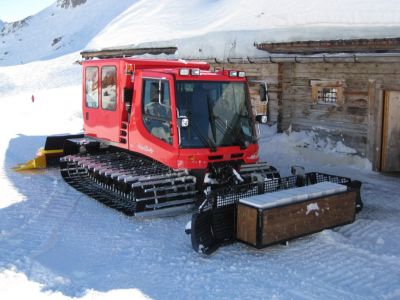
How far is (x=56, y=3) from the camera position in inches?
2653

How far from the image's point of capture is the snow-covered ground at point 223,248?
18.1 feet

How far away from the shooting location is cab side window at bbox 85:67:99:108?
9734mm

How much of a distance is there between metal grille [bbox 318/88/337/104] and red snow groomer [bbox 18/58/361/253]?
4.16m

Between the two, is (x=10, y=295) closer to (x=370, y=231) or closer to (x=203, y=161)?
(x=203, y=161)

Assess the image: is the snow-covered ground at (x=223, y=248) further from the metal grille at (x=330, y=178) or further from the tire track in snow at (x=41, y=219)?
the metal grille at (x=330, y=178)

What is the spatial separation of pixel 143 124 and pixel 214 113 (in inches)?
50.1

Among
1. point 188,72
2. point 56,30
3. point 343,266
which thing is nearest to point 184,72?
point 188,72

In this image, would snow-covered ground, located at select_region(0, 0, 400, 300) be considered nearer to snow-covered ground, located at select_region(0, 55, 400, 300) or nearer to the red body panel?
snow-covered ground, located at select_region(0, 55, 400, 300)

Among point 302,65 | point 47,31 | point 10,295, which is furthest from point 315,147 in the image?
point 47,31

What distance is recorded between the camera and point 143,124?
8.41 meters

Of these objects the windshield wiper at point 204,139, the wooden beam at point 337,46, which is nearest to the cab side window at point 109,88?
the windshield wiper at point 204,139

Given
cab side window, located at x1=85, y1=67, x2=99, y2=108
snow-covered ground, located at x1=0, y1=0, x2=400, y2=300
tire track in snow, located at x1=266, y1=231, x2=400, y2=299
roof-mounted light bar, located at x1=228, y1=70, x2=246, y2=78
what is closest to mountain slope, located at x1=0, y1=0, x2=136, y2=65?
snow-covered ground, located at x1=0, y1=0, x2=400, y2=300

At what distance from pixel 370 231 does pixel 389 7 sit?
20.7 feet

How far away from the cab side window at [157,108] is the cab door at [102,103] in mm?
790
